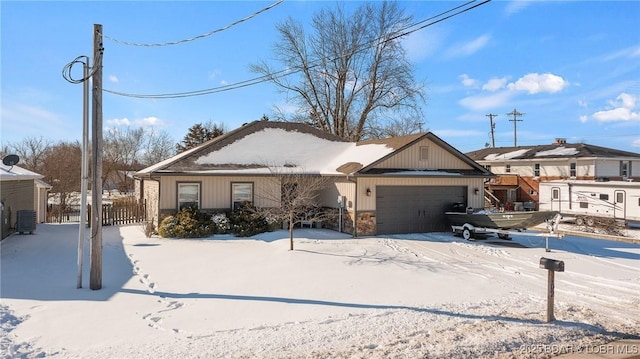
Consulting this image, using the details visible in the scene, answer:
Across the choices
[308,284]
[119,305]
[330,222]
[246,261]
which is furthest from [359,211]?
[119,305]

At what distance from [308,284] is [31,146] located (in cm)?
4542

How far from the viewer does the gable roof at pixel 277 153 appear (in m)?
17.4

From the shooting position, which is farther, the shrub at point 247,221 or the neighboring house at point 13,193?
the shrub at point 247,221

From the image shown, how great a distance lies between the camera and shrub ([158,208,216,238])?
15.7 meters

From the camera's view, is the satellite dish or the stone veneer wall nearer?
the satellite dish

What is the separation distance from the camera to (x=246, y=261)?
1153cm

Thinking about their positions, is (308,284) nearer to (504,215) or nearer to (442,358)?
(442,358)

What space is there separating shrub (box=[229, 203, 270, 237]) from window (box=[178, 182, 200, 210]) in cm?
153

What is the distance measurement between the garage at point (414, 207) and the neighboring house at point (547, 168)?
1536 centimetres

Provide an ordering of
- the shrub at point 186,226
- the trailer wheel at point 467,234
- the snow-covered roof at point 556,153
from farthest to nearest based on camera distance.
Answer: the snow-covered roof at point 556,153 → the trailer wheel at point 467,234 → the shrub at point 186,226

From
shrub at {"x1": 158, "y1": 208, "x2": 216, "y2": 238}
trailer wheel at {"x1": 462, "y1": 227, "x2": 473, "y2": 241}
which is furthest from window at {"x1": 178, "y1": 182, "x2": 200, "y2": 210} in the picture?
trailer wheel at {"x1": 462, "y1": 227, "x2": 473, "y2": 241}

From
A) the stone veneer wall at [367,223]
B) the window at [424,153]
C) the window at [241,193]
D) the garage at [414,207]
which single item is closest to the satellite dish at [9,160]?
the window at [241,193]

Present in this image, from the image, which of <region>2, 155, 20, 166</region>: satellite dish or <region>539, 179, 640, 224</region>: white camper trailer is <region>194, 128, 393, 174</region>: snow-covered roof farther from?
<region>539, 179, 640, 224</region>: white camper trailer

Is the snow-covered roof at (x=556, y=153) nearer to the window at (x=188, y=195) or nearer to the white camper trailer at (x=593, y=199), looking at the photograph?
the white camper trailer at (x=593, y=199)
